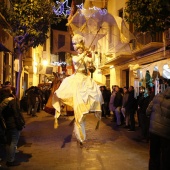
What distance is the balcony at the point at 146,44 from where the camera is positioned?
54.6ft

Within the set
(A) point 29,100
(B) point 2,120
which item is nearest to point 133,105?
(B) point 2,120

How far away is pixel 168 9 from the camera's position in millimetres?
7387

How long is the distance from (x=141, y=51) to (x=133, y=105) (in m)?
6.08

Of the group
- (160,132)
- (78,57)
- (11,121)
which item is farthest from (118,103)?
(160,132)

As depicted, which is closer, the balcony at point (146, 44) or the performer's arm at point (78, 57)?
the performer's arm at point (78, 57)

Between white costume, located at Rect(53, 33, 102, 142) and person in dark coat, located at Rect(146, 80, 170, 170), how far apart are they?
11.0 feet

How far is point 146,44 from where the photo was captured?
58.2 feet

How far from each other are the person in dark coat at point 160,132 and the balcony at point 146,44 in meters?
11.8

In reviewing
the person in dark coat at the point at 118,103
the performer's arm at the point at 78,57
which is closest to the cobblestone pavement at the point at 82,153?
the performer's arm at the point at 78,57

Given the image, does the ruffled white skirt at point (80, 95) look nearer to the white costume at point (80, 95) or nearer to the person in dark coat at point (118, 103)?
the white costume at point (80, 95)

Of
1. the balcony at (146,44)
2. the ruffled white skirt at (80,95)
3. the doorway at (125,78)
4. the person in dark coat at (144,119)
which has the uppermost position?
the balcony at (146,44)

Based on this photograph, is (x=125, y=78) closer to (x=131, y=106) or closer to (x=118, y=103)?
(x=118, y=103)

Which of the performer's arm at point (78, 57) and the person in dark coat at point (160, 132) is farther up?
the performer's arm at point (78, 57)

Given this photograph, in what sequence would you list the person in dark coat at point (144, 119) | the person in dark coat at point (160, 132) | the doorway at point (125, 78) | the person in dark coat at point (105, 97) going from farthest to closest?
the doorway at point (125, 78) < the person in dark coat at point (105, 97) < the person in dark coat at point (144, 119) < the person in dark coat at point (160, 132)
